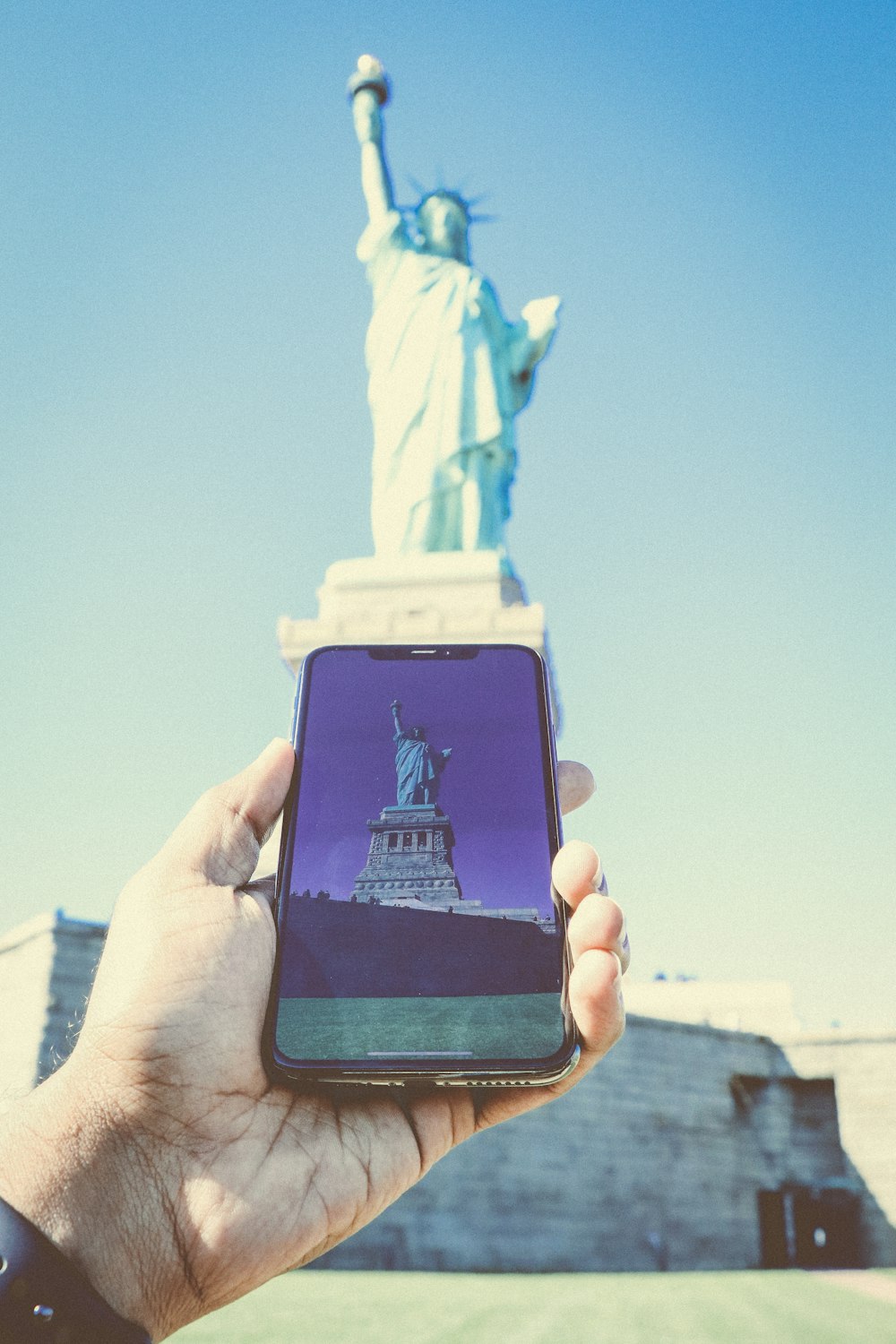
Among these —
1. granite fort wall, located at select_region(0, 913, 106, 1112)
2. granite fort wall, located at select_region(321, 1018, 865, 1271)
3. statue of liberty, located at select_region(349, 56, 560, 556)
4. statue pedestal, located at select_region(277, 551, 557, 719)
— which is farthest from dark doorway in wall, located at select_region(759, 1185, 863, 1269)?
granite fort wall, located at select_region(0, 913, 106, 1112)

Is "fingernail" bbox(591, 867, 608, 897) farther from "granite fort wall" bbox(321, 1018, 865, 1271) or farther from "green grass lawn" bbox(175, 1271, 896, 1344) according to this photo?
"granite fort wall" bbox(321, 1018, 865, 1271)

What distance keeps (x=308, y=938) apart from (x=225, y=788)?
0.36 metres

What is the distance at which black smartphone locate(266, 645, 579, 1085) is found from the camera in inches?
84.4

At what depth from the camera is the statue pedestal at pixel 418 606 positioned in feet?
36.9

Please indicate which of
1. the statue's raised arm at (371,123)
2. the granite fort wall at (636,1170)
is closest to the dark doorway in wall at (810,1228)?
the granite fort wall at (636,1170)

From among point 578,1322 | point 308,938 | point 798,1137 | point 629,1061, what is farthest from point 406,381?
point 308,938

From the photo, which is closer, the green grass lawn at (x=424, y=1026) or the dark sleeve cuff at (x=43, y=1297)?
the dark sleeve cuff at (x=43, y=1297)

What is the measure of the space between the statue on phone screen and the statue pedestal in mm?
8348

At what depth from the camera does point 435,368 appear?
45.7ft

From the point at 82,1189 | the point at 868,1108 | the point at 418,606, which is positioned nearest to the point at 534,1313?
the point at 418,606

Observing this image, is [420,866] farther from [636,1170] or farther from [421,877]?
[636,1170]

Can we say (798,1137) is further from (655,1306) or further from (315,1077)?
(315,1077)

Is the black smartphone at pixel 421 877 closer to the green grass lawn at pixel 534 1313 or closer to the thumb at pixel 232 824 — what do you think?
the thumb at pixel 232 824

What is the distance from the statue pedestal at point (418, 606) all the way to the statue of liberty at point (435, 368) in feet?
2.58
